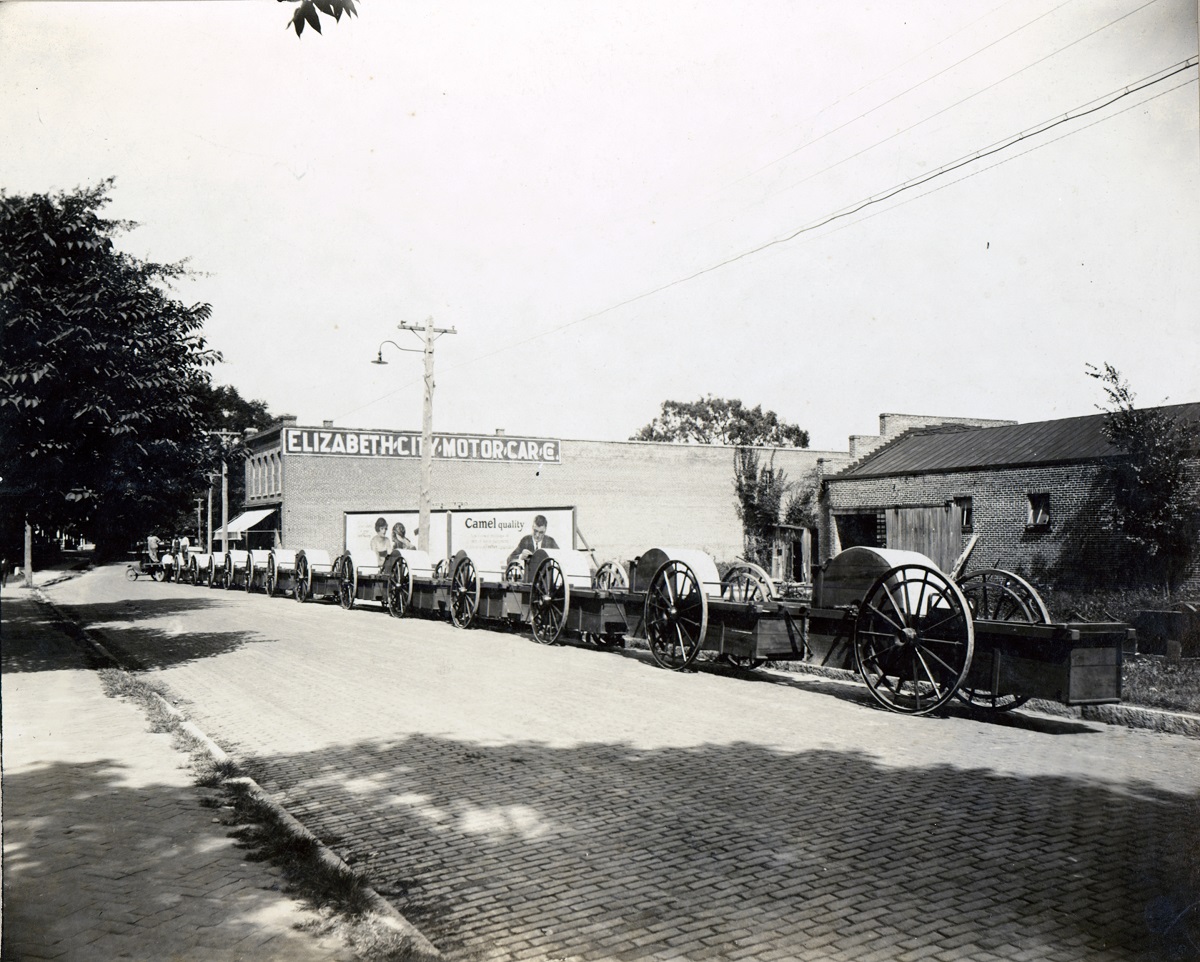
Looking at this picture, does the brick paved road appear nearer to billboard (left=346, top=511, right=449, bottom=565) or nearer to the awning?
billboard (left=346, top=511, right=449, bottom=565)

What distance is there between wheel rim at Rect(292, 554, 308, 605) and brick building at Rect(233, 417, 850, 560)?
13.1 m

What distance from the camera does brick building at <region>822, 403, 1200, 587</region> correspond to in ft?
80.2

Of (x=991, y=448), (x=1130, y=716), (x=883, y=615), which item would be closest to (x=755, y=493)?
(x=991, y=448)

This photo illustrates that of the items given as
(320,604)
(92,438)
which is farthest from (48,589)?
(92,438)

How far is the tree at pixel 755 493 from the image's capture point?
45.9m

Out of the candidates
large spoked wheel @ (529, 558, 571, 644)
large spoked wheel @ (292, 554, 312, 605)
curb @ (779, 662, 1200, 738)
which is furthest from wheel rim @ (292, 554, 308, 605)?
curb @ (779, 662, 1200, 738)

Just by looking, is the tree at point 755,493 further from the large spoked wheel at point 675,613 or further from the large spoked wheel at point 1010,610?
the large spoked wheel at point 1010,610

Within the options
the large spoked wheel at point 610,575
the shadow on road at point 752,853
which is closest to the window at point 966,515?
the large spoked wheel at point 610,575

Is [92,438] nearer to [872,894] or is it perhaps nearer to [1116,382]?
[872,894]

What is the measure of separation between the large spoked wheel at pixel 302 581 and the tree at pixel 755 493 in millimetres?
25142

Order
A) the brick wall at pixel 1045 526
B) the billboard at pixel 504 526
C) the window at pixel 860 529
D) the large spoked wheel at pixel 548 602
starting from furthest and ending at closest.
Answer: the window at pixel 860 529 → the billboard at pixel 504 526 → the brick wall at pixel 1045 526 → the large spoked wheel at pixel 548 602

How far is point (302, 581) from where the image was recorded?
25000mm

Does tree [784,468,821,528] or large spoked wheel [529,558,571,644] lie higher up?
tree [784,468,821,528]

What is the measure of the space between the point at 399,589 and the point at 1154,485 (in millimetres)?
16757
